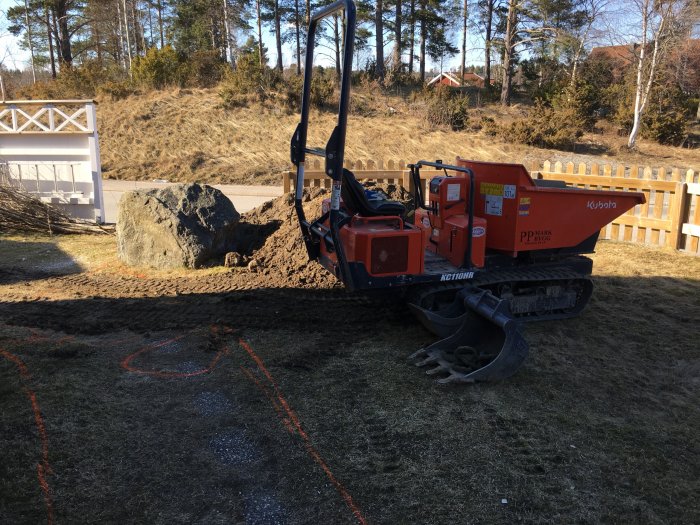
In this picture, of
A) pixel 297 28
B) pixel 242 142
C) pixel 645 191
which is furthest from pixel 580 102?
pixel 645 191

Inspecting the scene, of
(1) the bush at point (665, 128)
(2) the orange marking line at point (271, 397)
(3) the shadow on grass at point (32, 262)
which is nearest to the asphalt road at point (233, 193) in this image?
(3) the shadow on grass at point (32, 262)

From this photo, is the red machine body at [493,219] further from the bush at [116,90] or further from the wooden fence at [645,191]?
the bush at [116,90]

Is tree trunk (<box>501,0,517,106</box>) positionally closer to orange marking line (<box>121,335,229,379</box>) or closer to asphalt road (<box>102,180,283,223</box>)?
asphalt road (<box>102,180,283,223</box>)

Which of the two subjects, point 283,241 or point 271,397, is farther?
point 283,241

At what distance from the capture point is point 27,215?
37.7 feet

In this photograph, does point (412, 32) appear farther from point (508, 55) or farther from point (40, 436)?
point (40, 436)

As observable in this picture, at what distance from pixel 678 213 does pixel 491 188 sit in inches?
215

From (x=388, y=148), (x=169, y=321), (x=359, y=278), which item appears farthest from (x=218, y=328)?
(x=388, y=148)

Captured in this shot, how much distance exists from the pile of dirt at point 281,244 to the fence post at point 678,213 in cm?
598

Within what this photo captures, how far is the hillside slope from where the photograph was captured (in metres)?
24.7

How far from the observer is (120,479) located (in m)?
3.45

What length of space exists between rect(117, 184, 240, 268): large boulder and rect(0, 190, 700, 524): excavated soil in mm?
1377

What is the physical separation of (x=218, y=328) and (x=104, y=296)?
214cm

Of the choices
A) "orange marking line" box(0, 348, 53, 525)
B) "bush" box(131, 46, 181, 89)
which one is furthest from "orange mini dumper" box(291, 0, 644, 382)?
"bush" box(131, 46, 181, 89)
